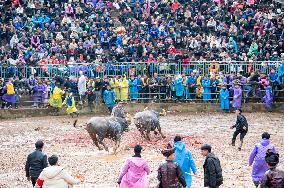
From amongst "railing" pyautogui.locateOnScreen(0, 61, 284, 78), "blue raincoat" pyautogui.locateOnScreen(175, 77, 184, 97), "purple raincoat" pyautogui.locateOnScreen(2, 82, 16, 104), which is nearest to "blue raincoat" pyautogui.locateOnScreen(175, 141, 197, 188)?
"blue raincoat" pyautogui.locateOnScreen(175, 77, 184, 97)

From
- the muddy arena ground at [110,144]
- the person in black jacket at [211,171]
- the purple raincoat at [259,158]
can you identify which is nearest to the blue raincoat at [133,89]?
the muddy arena ground at [110,144]

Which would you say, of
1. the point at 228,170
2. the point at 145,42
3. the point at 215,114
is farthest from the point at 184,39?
the point at 228,170

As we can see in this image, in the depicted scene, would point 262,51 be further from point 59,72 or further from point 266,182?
point 266,182

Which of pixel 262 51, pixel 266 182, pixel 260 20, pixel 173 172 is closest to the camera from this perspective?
pixel 266 182

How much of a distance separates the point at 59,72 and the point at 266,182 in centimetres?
2211

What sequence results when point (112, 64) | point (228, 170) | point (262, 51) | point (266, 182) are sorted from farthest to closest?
point (262, 51), point (112, 64), point (228, 170), point (266, 182)

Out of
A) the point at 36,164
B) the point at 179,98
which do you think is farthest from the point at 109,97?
the point at 36,164

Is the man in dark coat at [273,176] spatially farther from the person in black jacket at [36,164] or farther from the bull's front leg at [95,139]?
the bull's front leg at [95,139]

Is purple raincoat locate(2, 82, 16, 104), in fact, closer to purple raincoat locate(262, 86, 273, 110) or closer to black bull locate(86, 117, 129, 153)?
black bull locate(86, 117, 129, 153)

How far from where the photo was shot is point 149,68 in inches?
1293

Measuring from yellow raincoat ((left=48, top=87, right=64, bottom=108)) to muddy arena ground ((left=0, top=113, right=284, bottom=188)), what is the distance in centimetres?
70

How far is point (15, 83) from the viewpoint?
30.8 metres

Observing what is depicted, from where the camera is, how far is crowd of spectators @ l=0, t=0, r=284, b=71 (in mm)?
34250

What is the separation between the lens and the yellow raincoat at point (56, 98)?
99.2ft
